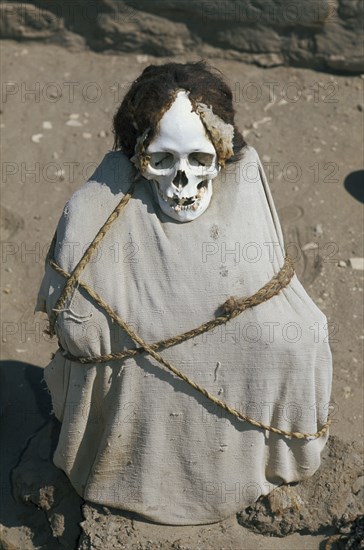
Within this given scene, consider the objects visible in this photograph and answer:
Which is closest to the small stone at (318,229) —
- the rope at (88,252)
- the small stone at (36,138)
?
the small stone at (36,138)

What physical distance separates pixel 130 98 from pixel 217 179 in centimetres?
46

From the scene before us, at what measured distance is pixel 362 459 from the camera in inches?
187

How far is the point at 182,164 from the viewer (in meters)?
3.86

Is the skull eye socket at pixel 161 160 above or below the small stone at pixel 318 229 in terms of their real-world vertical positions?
above

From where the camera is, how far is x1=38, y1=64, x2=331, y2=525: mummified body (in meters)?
3.89

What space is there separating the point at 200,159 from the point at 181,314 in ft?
1.93

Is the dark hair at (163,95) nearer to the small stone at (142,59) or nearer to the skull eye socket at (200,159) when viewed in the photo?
the skull eye socket at (200,159)

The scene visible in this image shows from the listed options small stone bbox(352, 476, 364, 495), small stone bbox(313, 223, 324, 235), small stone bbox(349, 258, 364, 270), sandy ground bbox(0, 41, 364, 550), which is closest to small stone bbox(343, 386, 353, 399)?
sandy ground bbox(0, 41, 364, 550)

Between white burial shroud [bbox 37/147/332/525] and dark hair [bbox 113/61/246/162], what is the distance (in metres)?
0.21

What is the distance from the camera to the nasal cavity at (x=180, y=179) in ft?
12.7

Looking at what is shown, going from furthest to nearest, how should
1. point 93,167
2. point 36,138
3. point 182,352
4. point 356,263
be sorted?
point 36,138
point 93,167
point 356,263
point 182,352

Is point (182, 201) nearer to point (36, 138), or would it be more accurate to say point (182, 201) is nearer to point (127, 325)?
point (127, 325)

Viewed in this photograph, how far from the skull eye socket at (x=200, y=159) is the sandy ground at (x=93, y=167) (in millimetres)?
1846

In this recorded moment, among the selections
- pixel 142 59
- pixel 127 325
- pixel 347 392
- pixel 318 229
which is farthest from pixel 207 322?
pixel 142 59
